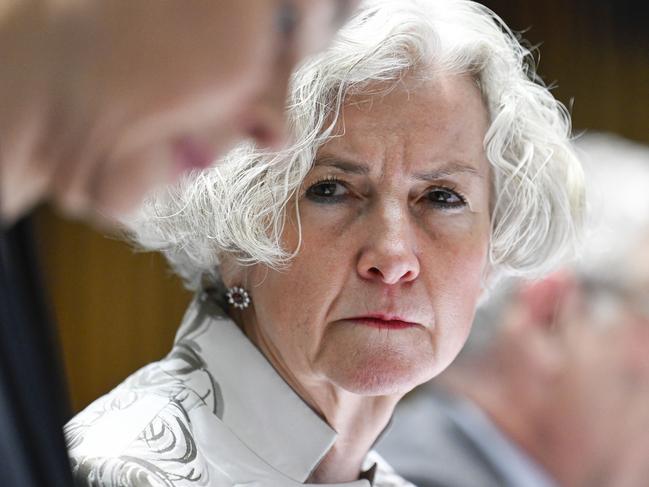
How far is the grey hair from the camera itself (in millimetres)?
1965

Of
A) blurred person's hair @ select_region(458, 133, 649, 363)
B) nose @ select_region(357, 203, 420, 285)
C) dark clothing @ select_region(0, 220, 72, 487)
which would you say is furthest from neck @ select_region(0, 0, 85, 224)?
blurred person's hair @ select_region(458, 133, 649, 363)

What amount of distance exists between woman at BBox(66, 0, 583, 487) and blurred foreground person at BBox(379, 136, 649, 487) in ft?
3.57

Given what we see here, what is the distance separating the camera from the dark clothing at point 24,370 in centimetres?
105

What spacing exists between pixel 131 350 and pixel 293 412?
183 cm

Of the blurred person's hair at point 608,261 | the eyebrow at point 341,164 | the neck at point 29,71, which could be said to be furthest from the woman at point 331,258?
the neck at point 29,71

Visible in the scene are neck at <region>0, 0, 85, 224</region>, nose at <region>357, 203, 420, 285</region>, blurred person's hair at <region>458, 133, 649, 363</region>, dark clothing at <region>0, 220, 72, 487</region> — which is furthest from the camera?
blurred person's hair at <region>458, 133, 649, 363</region>

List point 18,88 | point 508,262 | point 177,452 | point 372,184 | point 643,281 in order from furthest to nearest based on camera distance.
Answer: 1. point 643,281
2. point 508,262
3. point 372,184
4. point 177,452
5. point 18,88

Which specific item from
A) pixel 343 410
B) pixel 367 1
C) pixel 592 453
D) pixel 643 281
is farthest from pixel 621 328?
pixel 367 1

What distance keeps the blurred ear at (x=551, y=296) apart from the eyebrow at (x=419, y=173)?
47.5 inches

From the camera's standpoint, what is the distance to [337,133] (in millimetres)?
1987

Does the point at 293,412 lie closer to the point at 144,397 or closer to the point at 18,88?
the point at 144,397

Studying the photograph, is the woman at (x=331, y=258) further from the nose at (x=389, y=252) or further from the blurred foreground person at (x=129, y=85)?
the blurred foreground person at (x=129, y=85)

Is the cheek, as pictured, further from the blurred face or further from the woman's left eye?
the blurred face

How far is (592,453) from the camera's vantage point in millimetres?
3217
